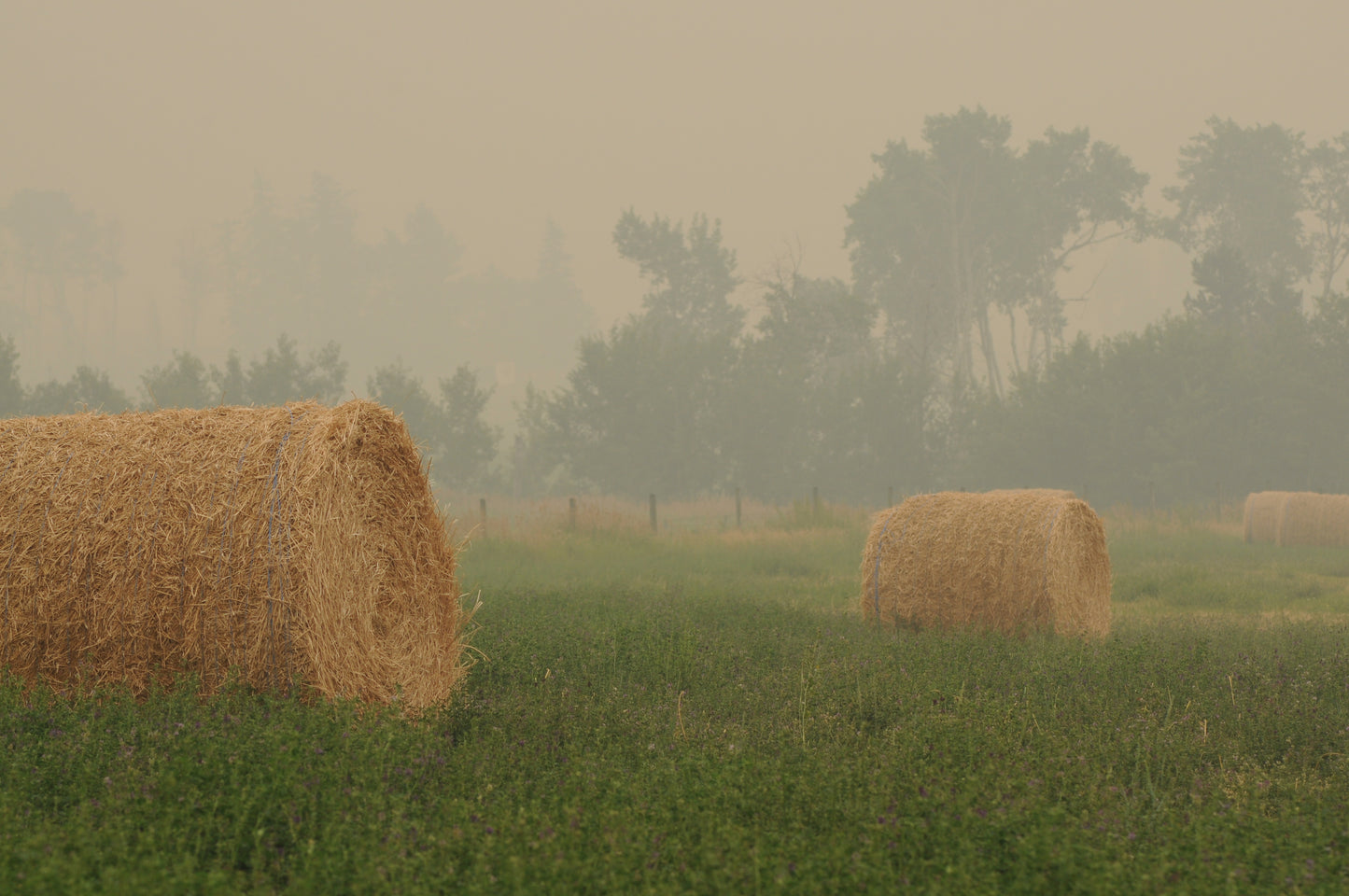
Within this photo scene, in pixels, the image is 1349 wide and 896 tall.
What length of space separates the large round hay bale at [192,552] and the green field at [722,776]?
316 mm

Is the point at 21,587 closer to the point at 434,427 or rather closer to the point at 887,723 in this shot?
the point at 887,723

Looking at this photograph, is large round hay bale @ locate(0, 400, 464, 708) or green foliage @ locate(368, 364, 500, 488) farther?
green foliage @ locate(368, 364, 500, 488)

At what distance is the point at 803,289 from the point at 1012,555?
150ft

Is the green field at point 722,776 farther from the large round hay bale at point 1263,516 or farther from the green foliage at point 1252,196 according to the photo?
the green foliage at point 1252,196

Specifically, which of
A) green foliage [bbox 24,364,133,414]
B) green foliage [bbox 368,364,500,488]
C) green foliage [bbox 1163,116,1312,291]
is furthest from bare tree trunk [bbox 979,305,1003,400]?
green foliage [bbox 24,364,133,414]

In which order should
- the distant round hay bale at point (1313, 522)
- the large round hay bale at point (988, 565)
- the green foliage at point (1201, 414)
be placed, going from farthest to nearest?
the green foliage at point (1201, 414), the distant round hay bale at point (1313, 522), the large round hay bale at point (988, 565)

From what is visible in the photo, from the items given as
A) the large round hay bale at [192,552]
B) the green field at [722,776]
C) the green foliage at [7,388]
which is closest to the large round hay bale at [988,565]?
the green field at [722,776]

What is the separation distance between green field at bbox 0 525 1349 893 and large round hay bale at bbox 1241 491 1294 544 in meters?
15.5

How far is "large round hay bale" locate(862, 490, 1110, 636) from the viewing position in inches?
427

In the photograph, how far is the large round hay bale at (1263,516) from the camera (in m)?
23.0

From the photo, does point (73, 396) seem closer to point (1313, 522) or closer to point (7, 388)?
point (7, 388)

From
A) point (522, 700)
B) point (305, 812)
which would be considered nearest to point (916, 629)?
point (522, 700)

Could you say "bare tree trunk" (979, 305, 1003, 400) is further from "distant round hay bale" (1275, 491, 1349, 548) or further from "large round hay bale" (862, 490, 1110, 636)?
"large round hay bale" (862, 490, 1110, 636)

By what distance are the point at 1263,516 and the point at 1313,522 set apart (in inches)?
36.4
